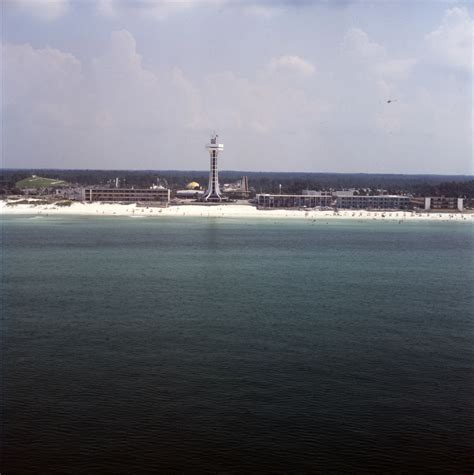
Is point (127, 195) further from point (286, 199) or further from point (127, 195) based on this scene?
point (286, 199)

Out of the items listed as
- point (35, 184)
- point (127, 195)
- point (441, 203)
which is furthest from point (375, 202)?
point (35, 184)

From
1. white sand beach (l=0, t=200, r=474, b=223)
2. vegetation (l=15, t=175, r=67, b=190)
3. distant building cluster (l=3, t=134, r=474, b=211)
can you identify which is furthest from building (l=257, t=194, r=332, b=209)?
vegetation (l=15, t=175, r=67, b=190)

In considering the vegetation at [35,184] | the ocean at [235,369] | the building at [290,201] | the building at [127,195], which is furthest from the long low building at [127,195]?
the ocean at [235,369]

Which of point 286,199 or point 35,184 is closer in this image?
point 286,199

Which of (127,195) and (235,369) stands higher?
(127,195)

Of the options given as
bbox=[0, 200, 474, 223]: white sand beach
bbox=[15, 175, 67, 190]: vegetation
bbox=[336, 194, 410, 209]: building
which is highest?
bbox=[15, 175, 67, 190]: vegetation

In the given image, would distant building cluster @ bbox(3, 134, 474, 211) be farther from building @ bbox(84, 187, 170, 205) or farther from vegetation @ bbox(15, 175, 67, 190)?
vegetation @ bbox(15, 175, 67, 190)
